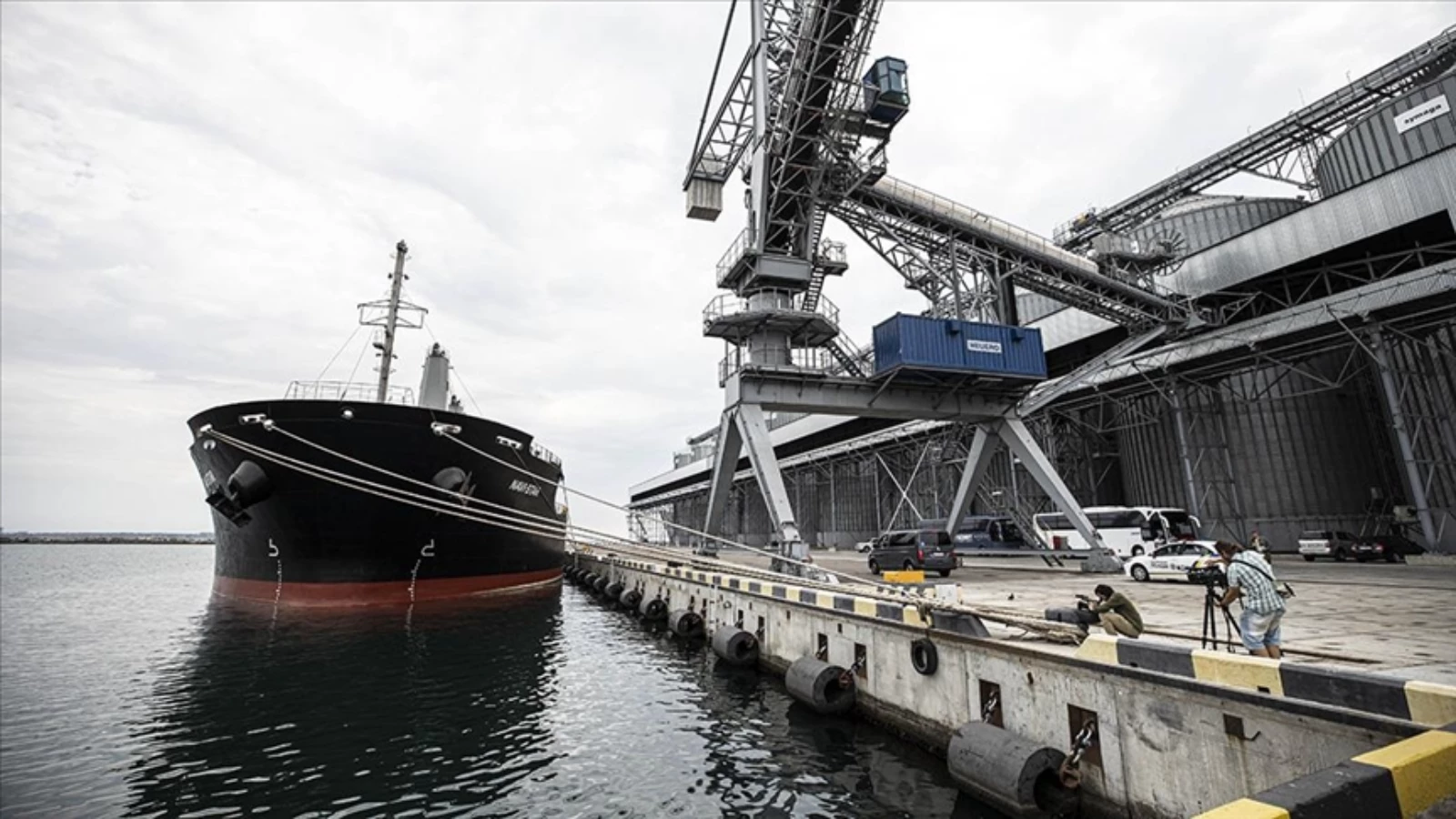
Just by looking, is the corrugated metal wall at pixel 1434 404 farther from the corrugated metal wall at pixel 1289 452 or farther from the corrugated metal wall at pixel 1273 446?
the corrugated metal wall at pixel 1289 452

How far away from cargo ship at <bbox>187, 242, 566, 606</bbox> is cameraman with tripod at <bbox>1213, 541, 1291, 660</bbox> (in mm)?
15839

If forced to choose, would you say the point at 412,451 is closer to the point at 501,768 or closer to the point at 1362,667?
the point at 501,768

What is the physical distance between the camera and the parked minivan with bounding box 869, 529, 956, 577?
2169cm

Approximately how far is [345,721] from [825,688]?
7.90 metres

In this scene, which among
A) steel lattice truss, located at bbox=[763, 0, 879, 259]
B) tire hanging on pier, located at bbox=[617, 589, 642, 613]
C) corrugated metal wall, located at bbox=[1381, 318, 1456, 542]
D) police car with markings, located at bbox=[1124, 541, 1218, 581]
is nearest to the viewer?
police car with markings, located at bbox=[1124, 541, 1218, 581]

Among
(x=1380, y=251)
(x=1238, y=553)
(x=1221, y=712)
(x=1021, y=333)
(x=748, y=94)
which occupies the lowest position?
(x=1221, y=712)

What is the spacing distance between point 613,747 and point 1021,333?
21.1m

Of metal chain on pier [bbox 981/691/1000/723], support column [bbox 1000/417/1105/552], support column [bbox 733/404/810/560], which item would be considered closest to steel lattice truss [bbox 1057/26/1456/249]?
support column [bbox 1000/417/1105/552]

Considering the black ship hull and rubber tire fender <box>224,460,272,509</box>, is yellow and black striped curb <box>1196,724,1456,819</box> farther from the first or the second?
rubber tire fender <box>224,460,272,509</box>

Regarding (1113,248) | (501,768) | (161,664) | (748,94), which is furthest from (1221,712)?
(1113,248)

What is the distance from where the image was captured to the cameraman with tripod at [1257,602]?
680 cm

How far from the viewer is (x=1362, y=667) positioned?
654 cm

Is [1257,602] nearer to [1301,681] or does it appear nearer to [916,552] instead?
[1301,681]

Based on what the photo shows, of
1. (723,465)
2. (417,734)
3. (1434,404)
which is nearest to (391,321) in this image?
(723,465)
